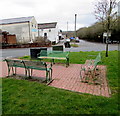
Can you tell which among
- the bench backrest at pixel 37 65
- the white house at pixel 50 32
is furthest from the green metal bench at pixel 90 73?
the white house at pixel 50 32

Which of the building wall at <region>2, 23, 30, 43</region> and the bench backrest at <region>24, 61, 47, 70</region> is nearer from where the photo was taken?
the bench backrest at <region>24, 61, 47, 70</region>

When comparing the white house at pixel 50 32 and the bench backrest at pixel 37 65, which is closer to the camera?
the bench backrest at pixel 37 65

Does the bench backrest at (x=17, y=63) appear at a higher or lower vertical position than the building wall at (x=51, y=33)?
lower

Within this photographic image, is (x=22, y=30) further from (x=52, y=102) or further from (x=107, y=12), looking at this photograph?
(x=52, y=102)

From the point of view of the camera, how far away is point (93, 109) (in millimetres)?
2676

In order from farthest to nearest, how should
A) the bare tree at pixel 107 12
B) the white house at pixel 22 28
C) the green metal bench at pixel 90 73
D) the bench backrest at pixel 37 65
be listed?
the white house at pixel 22 28
the bare tree at pixel 107 12
the green metal bench at pixel 90 73
the bench backrest at pixel 37 65

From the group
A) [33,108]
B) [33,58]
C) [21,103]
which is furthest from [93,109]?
[33,58]

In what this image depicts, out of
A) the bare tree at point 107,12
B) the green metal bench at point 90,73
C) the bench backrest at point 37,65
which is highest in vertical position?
the bare tree at point 107,12

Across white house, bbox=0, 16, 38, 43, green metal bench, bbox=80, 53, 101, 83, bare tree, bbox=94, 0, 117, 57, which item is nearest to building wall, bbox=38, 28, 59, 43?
white house, bbox=0, 16, 38, 43

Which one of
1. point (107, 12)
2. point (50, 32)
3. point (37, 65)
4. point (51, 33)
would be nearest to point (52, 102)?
point (37, 65)

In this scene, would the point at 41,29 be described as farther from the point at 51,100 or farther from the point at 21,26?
the point at 51,100

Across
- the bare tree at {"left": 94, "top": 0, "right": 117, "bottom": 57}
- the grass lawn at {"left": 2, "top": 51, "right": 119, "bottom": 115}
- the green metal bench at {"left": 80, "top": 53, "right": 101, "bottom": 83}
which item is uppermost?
the bare tree at {"left": 94, "top": 0, "right": 117, "bottom": 57}

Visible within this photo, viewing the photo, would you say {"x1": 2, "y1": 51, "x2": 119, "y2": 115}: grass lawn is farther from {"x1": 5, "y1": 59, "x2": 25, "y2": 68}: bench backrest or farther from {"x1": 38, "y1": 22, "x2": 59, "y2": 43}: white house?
Result: {"x1": 38, "y1": 22, "x2": 59, "y2": 43}: white house

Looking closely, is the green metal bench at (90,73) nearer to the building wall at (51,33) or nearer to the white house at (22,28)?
the white house at (22,28)
